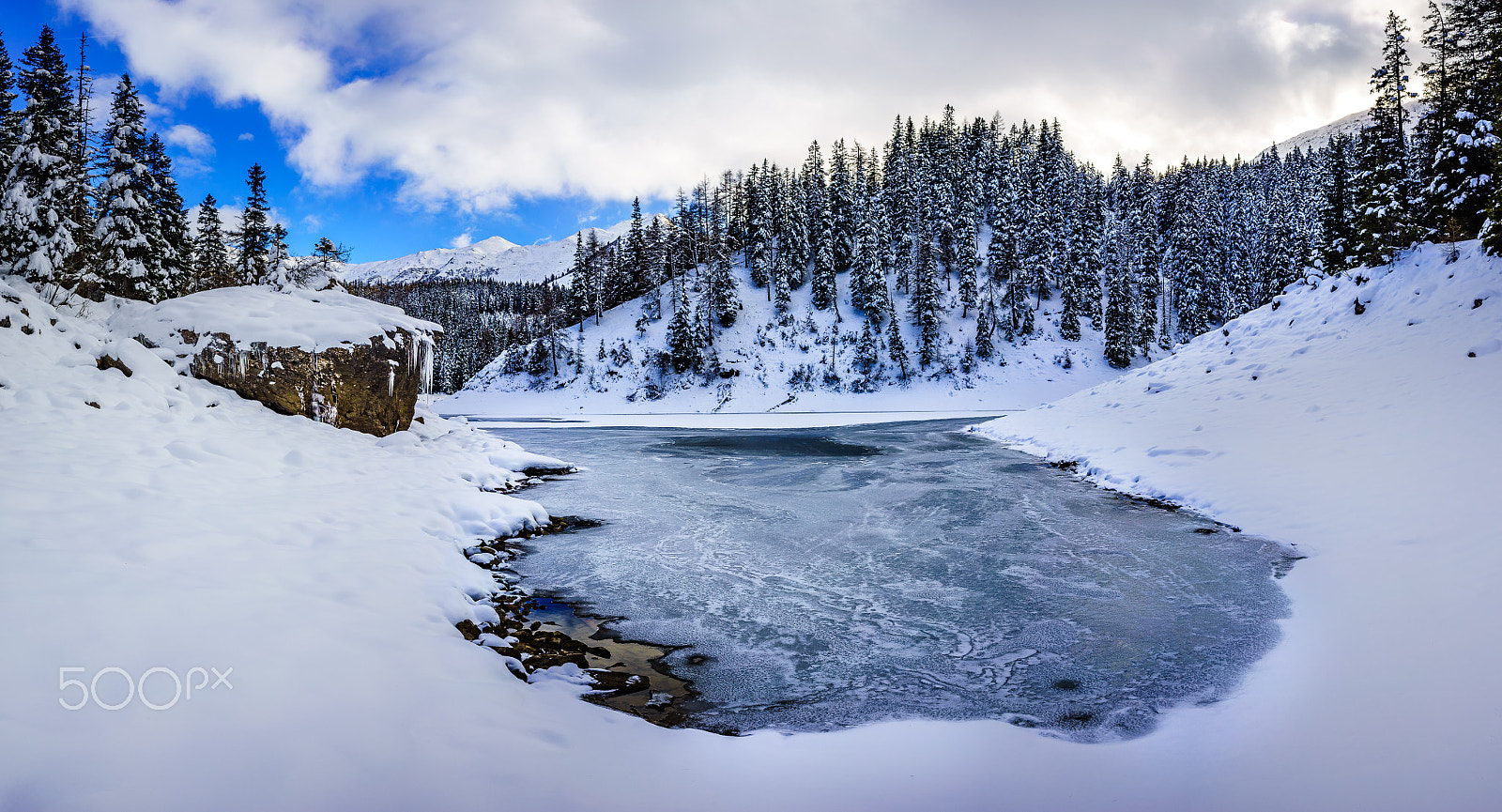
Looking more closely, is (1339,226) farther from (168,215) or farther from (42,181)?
(168,215)

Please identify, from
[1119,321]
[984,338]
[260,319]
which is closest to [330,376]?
[260,319]

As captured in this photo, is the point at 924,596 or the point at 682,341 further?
the point at 682,341

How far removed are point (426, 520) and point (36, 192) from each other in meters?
22.9

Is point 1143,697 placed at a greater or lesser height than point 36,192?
lesser

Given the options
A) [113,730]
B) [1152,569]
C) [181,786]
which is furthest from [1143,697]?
[113,730]

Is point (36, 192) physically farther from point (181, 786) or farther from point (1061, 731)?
point (1061, 731)

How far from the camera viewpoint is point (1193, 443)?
576 inches

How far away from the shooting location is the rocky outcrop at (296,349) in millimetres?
12258

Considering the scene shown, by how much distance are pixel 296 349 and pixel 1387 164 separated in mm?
45380

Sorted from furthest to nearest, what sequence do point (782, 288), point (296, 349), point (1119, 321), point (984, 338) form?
point (782, 288) → point (984, 338) → point (1119, 321) → point (296, 349)

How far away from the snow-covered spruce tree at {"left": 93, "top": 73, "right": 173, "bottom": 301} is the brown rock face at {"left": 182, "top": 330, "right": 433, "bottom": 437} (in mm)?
17406

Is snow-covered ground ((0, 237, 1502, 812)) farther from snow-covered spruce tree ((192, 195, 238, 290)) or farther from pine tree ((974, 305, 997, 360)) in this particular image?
pine tree ((974, 305, 997, 360))

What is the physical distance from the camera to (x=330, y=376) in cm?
1316

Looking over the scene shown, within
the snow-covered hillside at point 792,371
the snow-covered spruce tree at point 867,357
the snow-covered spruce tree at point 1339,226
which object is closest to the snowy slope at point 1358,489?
the snow-covered spruce tree at point 1339,226
